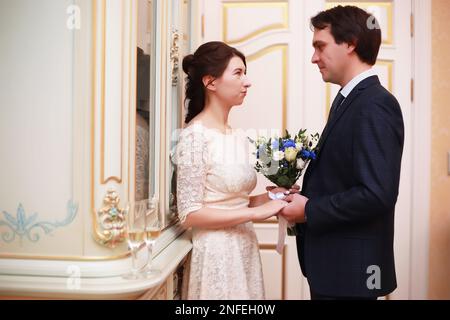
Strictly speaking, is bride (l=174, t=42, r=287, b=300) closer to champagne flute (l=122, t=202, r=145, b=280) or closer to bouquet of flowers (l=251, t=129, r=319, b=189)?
bouquet of flowers (l=251, t=129, r=319, b=189)

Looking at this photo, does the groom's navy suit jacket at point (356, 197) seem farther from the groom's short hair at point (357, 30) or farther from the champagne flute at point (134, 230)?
the champagne flute at point (134, 230)

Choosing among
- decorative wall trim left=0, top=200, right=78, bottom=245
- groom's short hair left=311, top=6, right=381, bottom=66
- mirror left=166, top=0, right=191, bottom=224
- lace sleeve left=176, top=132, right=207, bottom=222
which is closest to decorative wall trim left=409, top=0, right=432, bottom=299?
groom's short hair left=311, top=6, right=381, bottom=66

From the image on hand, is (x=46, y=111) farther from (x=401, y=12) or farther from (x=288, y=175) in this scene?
(x=401, y=12)

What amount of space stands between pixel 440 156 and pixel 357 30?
126cm

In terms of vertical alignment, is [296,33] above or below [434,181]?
above

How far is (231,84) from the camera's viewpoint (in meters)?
1.72

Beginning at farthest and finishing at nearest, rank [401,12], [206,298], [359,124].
Answer: [401,12] < [206,298] < [359,124]

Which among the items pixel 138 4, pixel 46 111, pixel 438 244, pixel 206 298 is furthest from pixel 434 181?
pixel 46 111

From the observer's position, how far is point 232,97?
174 cm

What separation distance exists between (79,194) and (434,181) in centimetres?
206

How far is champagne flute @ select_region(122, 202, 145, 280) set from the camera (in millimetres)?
1163

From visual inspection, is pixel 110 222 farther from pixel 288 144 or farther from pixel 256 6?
pixel 256 6

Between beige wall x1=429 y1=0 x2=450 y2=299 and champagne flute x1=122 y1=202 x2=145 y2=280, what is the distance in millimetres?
1905

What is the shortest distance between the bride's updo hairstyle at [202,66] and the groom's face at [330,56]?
0.99ft
